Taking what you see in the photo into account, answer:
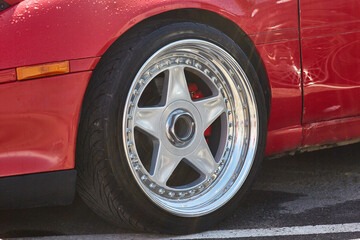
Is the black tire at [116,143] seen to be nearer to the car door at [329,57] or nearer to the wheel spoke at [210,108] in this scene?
the wheel spoke at [210,108]

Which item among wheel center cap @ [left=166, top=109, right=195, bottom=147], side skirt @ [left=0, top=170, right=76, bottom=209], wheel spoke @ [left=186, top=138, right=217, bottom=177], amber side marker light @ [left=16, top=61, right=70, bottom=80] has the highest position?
amber side marker light @ [left=16, top=61, right=70, bottom=80]

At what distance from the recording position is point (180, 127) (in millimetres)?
3555

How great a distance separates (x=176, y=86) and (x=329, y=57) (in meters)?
0.91

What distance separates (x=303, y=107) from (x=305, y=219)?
621mm

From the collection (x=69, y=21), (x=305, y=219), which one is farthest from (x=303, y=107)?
(x=69, y=21)

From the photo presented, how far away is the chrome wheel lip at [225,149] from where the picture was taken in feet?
10.9

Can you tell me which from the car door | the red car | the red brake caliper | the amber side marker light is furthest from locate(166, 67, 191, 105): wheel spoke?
the car door

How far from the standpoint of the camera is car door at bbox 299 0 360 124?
388 centimetres

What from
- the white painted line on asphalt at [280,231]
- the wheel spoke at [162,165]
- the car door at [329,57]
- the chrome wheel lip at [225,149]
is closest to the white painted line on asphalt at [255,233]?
the white painted line on asphalt at [280,231]

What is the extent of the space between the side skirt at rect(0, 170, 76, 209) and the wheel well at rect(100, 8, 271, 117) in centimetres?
62

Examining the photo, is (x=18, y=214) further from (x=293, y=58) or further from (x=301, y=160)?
(x=301, y=160)

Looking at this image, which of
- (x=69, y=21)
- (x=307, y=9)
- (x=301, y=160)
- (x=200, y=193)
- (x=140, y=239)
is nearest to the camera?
(x=69, y=21)

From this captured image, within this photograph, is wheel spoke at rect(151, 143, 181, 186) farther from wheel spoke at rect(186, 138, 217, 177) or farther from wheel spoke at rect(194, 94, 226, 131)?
wheel spoke at rect(194, 94, 226, 131)

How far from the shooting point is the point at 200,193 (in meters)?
3.60
